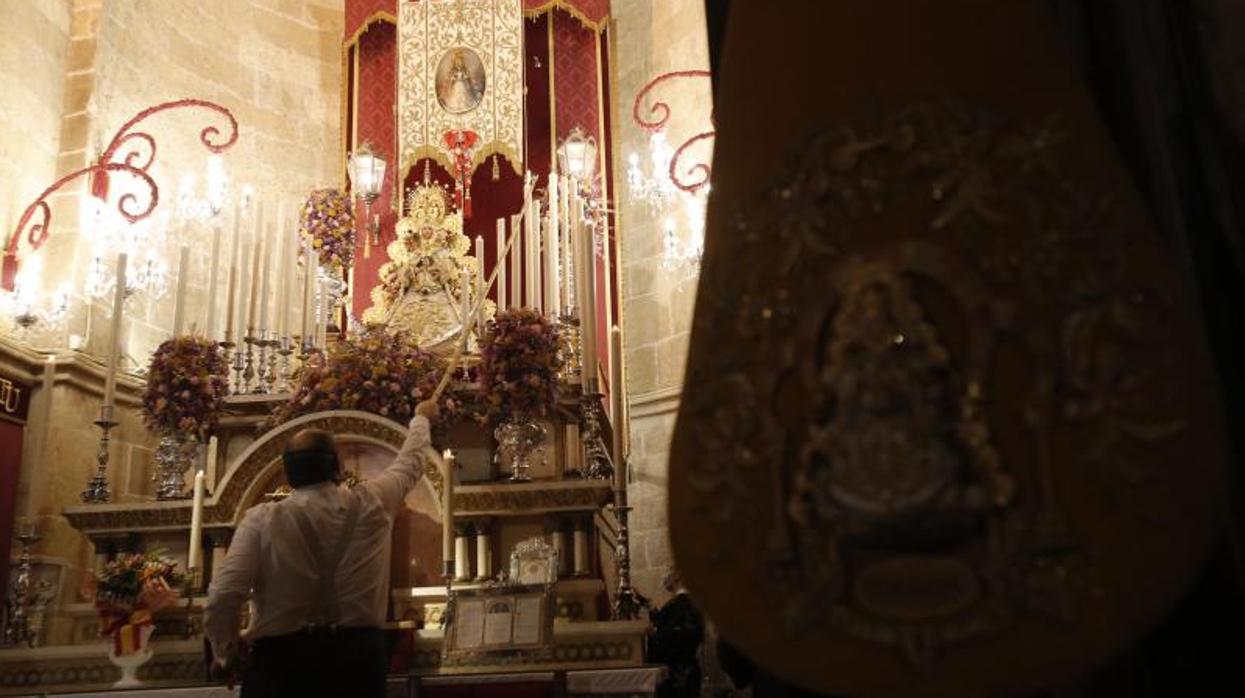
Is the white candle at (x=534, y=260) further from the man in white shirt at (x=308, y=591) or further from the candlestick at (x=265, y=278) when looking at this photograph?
the man in white shirt at (x=308, y=591)

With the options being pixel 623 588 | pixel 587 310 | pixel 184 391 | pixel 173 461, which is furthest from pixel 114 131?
pixel 623 588

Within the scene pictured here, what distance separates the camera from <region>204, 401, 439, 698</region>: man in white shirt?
2.83 metres

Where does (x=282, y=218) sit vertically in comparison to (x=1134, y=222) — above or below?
above

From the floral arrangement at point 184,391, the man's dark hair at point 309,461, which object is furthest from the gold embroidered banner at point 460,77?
the man's dark hair at point 309,461

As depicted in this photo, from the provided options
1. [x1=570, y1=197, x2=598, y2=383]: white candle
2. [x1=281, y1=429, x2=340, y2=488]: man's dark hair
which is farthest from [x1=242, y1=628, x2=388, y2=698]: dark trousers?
[x1=570, y1=197, x2=598, y2=383]: white candle

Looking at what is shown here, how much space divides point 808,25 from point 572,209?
15.5ft

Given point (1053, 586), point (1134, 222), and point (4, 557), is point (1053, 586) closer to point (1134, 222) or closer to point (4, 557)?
point (1134, 222)

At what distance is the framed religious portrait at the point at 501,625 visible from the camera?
3.32m

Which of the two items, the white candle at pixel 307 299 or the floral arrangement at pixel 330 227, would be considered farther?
the floral arrangement at pixel 330 227

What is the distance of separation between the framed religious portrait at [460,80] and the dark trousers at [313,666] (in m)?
5.60

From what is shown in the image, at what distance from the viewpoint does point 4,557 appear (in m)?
5.27

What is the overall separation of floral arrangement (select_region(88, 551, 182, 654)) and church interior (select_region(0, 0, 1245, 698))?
0.7 inches

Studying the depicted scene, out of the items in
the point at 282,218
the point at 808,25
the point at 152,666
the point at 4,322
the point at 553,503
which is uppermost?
the point at 282,218

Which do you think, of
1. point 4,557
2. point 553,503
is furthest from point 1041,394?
point 4,557
